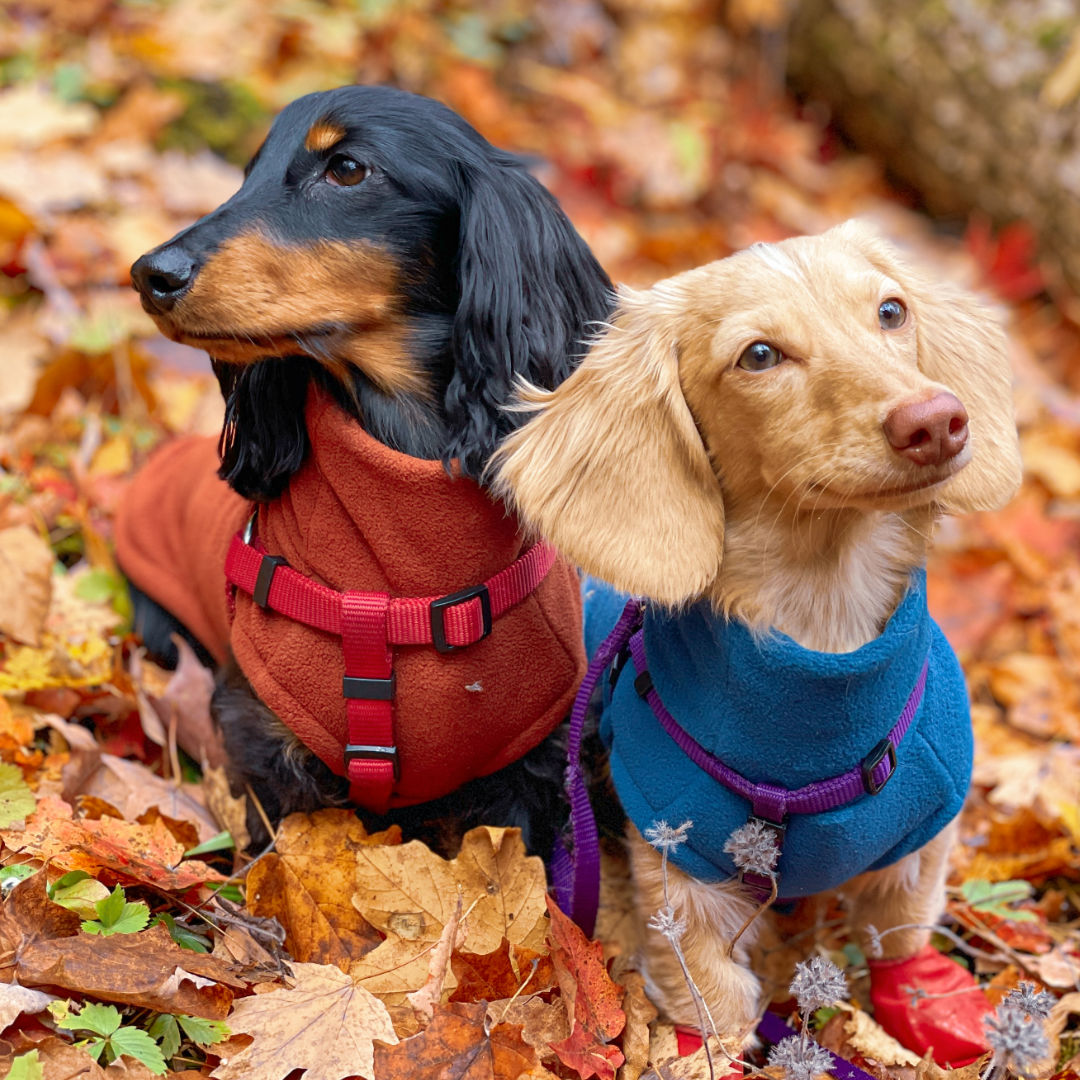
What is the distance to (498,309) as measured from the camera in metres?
2.30

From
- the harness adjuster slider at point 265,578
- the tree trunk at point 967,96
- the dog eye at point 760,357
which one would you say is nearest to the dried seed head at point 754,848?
the dog eye at point 760,357

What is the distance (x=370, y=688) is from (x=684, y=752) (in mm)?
611

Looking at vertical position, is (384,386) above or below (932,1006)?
above

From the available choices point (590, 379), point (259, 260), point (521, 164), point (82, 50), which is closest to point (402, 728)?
point (590, 379)

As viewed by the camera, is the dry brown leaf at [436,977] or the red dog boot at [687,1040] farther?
the red dog boot at [687,1040]

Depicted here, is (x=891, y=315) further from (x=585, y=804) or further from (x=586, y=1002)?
(x=586, y=1002)

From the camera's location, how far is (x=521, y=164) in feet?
8.25

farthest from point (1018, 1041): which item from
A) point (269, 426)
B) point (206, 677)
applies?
point (206, 677)

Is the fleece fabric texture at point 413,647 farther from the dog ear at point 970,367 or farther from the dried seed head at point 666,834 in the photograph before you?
the dog ear at point 970,367

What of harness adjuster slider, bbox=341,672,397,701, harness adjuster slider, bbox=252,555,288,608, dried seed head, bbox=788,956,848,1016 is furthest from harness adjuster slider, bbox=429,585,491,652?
dried seed head, bbox=788,956,848,1016

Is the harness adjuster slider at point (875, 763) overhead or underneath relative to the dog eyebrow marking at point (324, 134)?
underneath

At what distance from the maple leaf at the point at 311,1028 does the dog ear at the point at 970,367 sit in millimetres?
1329

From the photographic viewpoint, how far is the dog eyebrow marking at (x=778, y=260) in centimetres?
204

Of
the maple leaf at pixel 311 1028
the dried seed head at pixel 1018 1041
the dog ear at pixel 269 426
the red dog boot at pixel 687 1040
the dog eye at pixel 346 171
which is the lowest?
the red dog boot at pixel 687 1040
